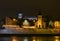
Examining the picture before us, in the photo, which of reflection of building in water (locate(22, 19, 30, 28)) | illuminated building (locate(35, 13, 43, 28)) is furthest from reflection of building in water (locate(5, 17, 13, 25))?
illuminated building (locate(35, 13, 43, 28))

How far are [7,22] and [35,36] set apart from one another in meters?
1.65

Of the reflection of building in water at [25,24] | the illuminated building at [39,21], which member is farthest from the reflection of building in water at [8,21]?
the illuminated building at [39,21]

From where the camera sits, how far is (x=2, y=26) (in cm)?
1928

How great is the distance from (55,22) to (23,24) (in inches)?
66.2

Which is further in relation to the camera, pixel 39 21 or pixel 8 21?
pixel 39 21

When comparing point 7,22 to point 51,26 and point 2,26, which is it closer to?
point 2,26

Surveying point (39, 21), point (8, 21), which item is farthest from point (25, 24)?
point (8, 21)

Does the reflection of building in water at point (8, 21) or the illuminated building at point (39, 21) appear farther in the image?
the illuminated building at point (39, 21)

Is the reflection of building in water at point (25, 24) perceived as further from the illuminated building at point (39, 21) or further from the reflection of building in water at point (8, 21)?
the reflection of building in water at point (8, 21)

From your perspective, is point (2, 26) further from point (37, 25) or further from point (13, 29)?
point (37, 25)

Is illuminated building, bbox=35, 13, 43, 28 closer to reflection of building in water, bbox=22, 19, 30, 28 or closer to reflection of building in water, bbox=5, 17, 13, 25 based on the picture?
reflection of building in water, bbox=22, 19, 30, 28

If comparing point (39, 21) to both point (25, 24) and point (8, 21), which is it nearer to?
point (25, 24)

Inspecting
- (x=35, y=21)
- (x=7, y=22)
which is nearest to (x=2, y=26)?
(x=7, y=22)

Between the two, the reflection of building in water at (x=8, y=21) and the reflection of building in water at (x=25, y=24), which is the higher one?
the reflection of building in water at (x=8, y=21)
